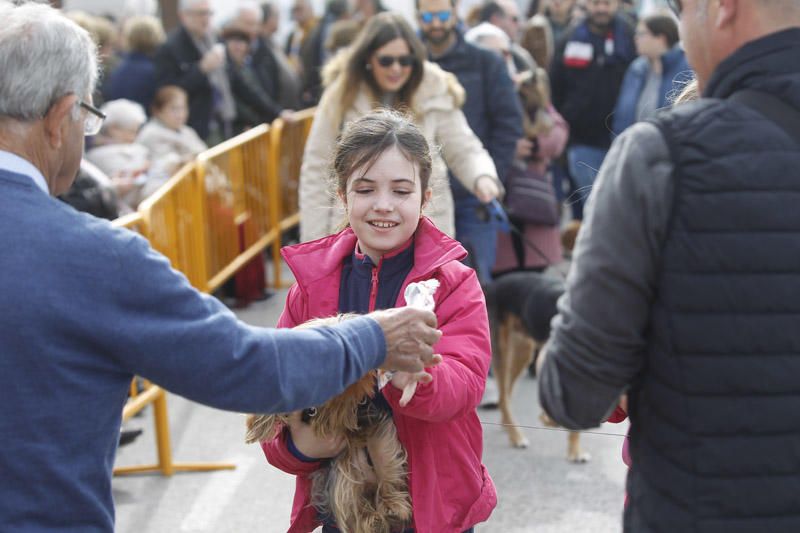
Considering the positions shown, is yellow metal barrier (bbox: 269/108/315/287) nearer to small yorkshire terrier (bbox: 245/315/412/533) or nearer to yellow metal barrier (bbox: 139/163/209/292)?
yellow metal barrier (bbox: 139/163/209/292)

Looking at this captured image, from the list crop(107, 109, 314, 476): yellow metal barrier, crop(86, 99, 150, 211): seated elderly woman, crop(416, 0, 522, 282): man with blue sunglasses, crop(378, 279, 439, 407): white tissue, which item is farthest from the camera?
crop(86, 99, 150, 211): seated elderly woman

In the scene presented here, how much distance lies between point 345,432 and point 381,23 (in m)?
3.53

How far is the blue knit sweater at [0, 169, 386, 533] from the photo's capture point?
1.94m

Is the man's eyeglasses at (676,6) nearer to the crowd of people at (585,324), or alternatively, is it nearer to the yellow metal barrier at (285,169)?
the crowd of people at (585,324)

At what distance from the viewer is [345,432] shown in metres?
2.66

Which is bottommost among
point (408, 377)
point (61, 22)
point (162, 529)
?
point (162, 529)

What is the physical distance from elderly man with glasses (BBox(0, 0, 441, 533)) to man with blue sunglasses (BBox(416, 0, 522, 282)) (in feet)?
14.5

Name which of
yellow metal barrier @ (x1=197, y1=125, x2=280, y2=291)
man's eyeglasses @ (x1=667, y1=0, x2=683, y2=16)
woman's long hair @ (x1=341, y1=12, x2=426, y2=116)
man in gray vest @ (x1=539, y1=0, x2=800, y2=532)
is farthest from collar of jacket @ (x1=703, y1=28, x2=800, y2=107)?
yellow metal barrier @ (x1=197, y1=125, x2=280, y2=291)

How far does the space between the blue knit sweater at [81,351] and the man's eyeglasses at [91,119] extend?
0.20 metres

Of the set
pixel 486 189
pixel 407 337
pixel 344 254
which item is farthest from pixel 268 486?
pixel 407 337

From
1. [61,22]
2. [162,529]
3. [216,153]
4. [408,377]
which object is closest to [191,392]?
[408,377]

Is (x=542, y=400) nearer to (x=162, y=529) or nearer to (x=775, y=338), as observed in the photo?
(x=775, y=338)

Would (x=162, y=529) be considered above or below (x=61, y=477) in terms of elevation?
below

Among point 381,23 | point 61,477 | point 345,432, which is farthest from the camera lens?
point 381,23
